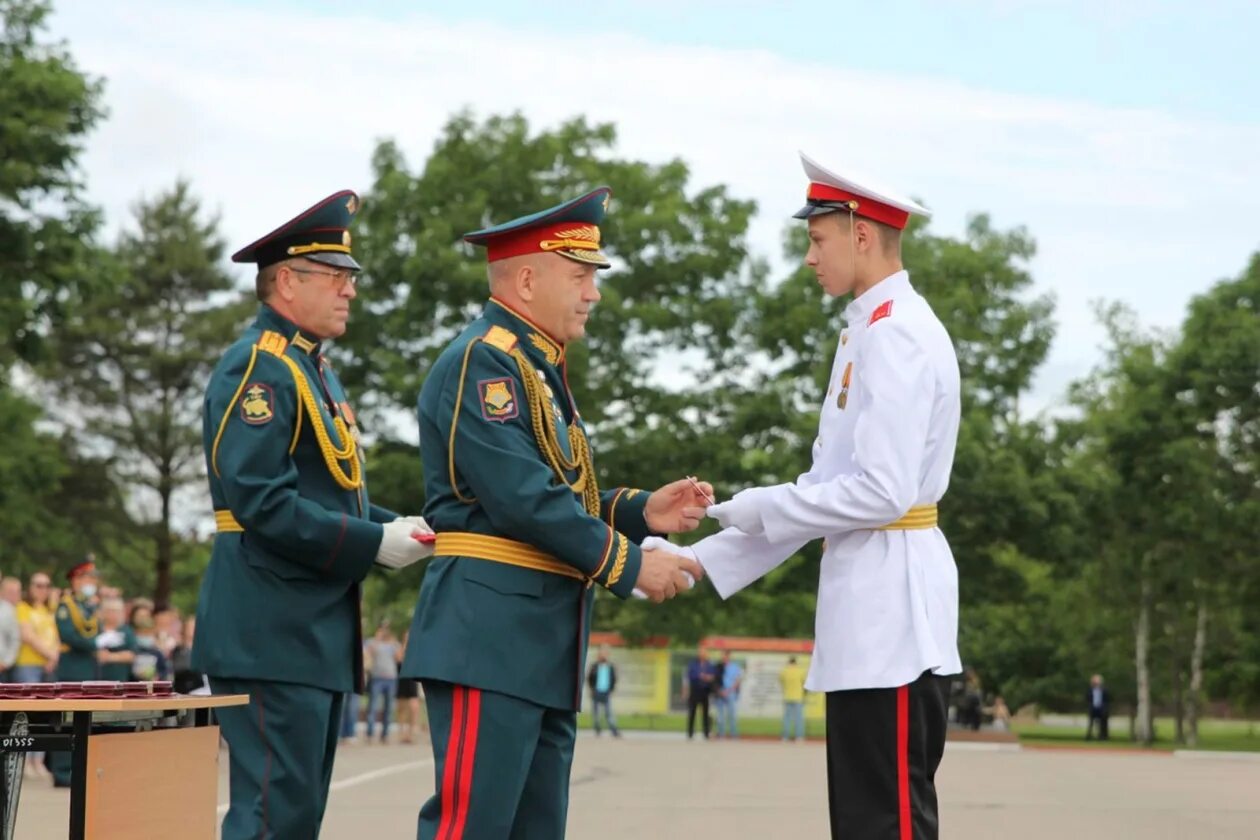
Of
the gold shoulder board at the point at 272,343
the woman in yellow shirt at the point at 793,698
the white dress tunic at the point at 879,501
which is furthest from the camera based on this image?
the woman in yellow shirt at the point at 793,698

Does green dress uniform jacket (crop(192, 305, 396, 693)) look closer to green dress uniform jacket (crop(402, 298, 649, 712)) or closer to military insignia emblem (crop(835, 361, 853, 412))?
green dress uniform jacket (crop(402, 298, 649, 712))

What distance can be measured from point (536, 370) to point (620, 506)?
0.78 meters

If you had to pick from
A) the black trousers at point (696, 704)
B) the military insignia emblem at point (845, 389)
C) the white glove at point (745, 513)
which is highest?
the military insignia emblem at point (845, 389)

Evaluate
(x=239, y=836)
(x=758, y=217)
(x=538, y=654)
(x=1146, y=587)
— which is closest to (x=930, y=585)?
(x=538, y=654)

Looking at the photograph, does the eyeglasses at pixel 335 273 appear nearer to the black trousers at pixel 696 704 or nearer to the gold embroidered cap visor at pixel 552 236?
the gold embroidered cap visor at pixel 552 236

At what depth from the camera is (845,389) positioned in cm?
593

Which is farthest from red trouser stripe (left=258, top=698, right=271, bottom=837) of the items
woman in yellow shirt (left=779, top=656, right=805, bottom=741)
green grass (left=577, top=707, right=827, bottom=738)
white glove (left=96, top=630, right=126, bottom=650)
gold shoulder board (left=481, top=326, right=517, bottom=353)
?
green grass (left=577, top=707, right=827, bottom=738)

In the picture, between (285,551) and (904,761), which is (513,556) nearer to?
(285,551)

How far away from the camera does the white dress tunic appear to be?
5.66 meters

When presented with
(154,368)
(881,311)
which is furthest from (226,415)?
(154,368)

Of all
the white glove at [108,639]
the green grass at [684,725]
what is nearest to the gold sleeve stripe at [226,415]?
the white glove at [108,639]

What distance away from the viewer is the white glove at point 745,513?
595 centimetres

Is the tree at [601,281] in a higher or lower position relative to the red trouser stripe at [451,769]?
higher

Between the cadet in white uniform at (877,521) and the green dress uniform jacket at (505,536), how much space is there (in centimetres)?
52
